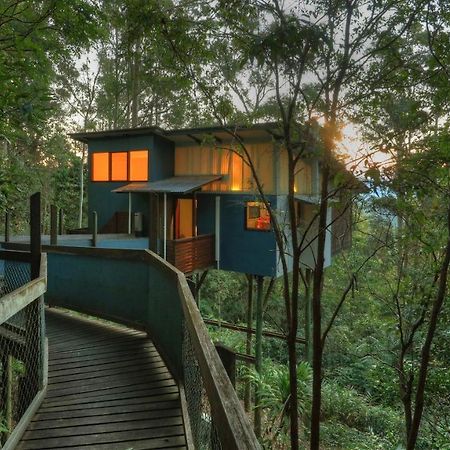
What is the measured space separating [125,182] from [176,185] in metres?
3.28

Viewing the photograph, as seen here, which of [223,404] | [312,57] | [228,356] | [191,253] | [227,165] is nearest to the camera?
[223,404]

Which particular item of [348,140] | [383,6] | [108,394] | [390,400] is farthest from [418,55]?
[390,400]

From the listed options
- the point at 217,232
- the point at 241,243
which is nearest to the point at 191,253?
the point at 217,232

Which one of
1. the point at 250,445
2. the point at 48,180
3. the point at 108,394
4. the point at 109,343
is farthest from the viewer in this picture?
the point at 48,180

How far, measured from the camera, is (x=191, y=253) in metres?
11.1

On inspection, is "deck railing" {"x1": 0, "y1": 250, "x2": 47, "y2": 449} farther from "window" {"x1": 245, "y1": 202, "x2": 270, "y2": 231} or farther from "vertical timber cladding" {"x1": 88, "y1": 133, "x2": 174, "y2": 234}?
"vertical timber cladding" {"x1": 88, "y1": 133, "x2": 174, "y2": 234}

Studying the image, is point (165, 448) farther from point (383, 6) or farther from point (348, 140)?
point (383, 6)

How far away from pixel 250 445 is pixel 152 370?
3.59 m

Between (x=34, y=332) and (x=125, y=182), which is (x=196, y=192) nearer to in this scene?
Result: (x=125, y=182)

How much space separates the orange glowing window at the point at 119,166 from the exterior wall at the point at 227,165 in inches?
80.6

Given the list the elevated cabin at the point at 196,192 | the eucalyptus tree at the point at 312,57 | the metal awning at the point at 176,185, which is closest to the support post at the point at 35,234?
the eucalyptus tree at the point at 312,57

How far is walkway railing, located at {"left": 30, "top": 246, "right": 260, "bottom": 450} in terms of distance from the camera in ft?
4.73

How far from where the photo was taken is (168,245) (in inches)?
409

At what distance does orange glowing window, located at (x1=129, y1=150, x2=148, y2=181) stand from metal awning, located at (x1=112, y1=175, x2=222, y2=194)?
38 centimetres
